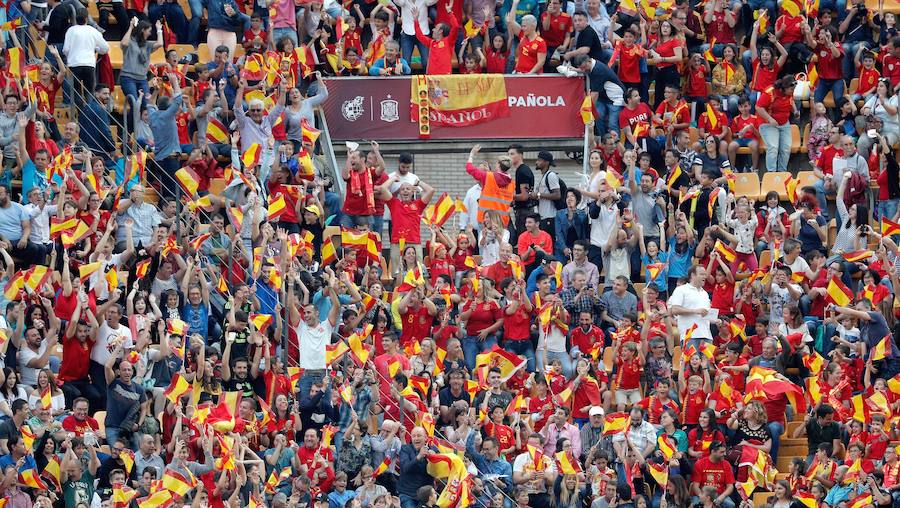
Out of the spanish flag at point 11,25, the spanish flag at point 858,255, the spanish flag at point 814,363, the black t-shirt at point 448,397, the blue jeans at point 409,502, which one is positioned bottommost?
the blue jeans at point 409,502

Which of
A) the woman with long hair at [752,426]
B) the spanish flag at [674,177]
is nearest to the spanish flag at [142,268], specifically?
the woman with long hair at [752,426]

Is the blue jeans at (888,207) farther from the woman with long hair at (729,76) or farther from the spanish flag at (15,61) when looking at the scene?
the spanish flag at (15,61)

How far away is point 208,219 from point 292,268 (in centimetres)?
142

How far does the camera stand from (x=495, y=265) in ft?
96.9

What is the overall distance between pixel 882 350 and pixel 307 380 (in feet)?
21.5

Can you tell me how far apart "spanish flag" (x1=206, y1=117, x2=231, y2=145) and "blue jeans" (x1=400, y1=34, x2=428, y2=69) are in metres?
3.42

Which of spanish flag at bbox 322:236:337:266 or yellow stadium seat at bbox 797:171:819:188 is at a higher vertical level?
spanish flag at bbox 322:236:337:266

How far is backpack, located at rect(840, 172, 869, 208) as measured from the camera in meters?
31.1

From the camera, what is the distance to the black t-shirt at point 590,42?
3228 centimetres

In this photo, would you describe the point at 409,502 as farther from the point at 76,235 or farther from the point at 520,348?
the point at 76,235

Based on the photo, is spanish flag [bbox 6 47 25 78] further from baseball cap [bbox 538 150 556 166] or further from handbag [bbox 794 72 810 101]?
handbag [bbox 794 72 810 101]

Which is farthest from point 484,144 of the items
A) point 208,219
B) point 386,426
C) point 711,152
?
point 386,426

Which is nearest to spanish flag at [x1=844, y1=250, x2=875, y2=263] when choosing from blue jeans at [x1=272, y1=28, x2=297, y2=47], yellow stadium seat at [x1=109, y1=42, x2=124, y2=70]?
blue jeans at [x1=272, y1=28, x2=297, y2=47]

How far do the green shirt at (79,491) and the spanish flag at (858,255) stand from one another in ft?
34.0
